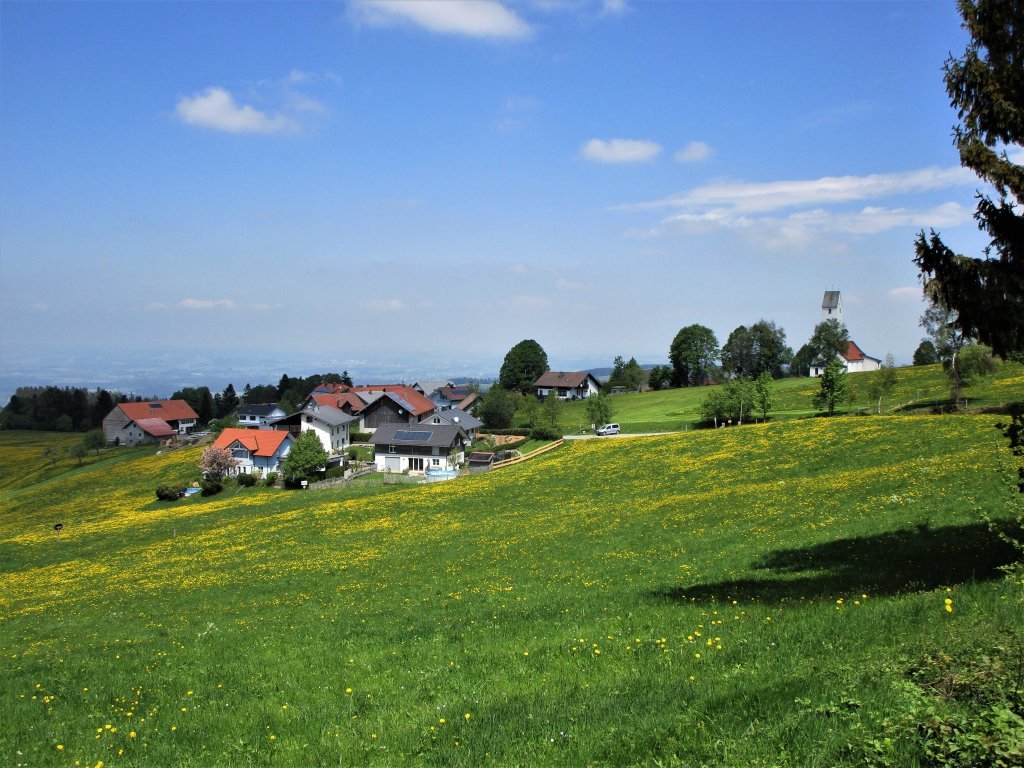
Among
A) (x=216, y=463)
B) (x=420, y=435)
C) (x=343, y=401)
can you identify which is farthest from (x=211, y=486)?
(x=343, y=401)

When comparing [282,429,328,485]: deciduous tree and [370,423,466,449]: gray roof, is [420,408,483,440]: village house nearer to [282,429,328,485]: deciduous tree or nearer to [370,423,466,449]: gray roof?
[370,423,466,449]: gray roof

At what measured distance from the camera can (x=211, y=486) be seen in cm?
7812

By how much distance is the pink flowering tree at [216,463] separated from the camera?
8031cm

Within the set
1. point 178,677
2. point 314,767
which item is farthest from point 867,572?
point 178,677

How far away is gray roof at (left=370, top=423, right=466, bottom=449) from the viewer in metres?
83.1

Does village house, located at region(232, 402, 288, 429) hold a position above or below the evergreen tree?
below

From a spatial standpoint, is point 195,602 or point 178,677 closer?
point 178,677

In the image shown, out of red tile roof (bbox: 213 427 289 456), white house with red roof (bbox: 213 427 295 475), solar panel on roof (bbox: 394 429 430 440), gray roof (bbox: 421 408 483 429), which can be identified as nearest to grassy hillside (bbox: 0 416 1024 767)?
solar panel on roof (bbox: 394 429 430 440)

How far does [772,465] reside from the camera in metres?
40.5

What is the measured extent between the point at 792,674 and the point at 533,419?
90.4 m

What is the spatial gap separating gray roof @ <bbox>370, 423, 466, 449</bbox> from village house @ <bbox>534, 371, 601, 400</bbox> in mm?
82959

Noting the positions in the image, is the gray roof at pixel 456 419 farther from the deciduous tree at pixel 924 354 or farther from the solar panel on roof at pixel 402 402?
the deciduous tree at pixel 924 354

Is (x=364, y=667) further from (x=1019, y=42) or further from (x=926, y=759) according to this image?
(x=1019, y=42)

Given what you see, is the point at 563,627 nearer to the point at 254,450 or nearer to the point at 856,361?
the point at 254,450
